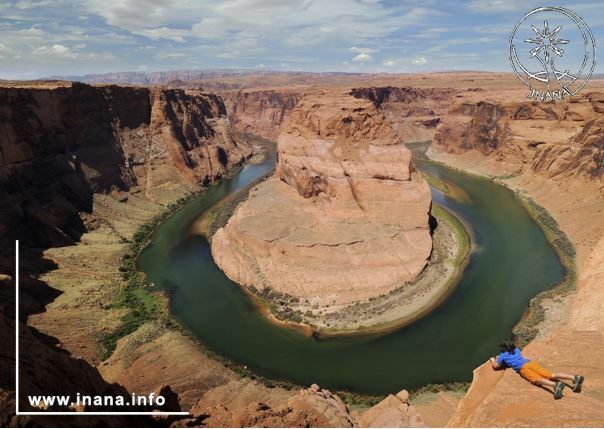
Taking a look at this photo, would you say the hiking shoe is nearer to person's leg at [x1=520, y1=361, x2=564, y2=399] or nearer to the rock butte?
person's leg at [x1=520, y1=361, x2=564, y2=399]

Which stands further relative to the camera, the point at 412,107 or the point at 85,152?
the point at 412,107

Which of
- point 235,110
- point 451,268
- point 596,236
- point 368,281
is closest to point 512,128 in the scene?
point 596,236

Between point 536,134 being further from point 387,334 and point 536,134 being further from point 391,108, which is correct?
point 387,334

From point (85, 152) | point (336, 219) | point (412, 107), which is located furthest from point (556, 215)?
point (412, 107)

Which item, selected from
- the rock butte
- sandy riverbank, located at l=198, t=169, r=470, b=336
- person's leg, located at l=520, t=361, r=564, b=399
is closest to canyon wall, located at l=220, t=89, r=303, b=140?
the rock butte

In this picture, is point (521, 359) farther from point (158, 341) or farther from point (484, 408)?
point (158, 341)

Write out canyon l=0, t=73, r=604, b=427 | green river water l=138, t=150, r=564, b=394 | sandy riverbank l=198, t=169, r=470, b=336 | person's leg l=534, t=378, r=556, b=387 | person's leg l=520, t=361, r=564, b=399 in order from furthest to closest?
sandy riverbank l=198, t=169, r=470, b=336 → green river water l=138, t=150, r=564, b=394 → canyon l=0, t=73, r=604, b=427 → person's leg l=520, t=361, r=564, b=399 → person's leg l=534, t=378, r=556, b=387
